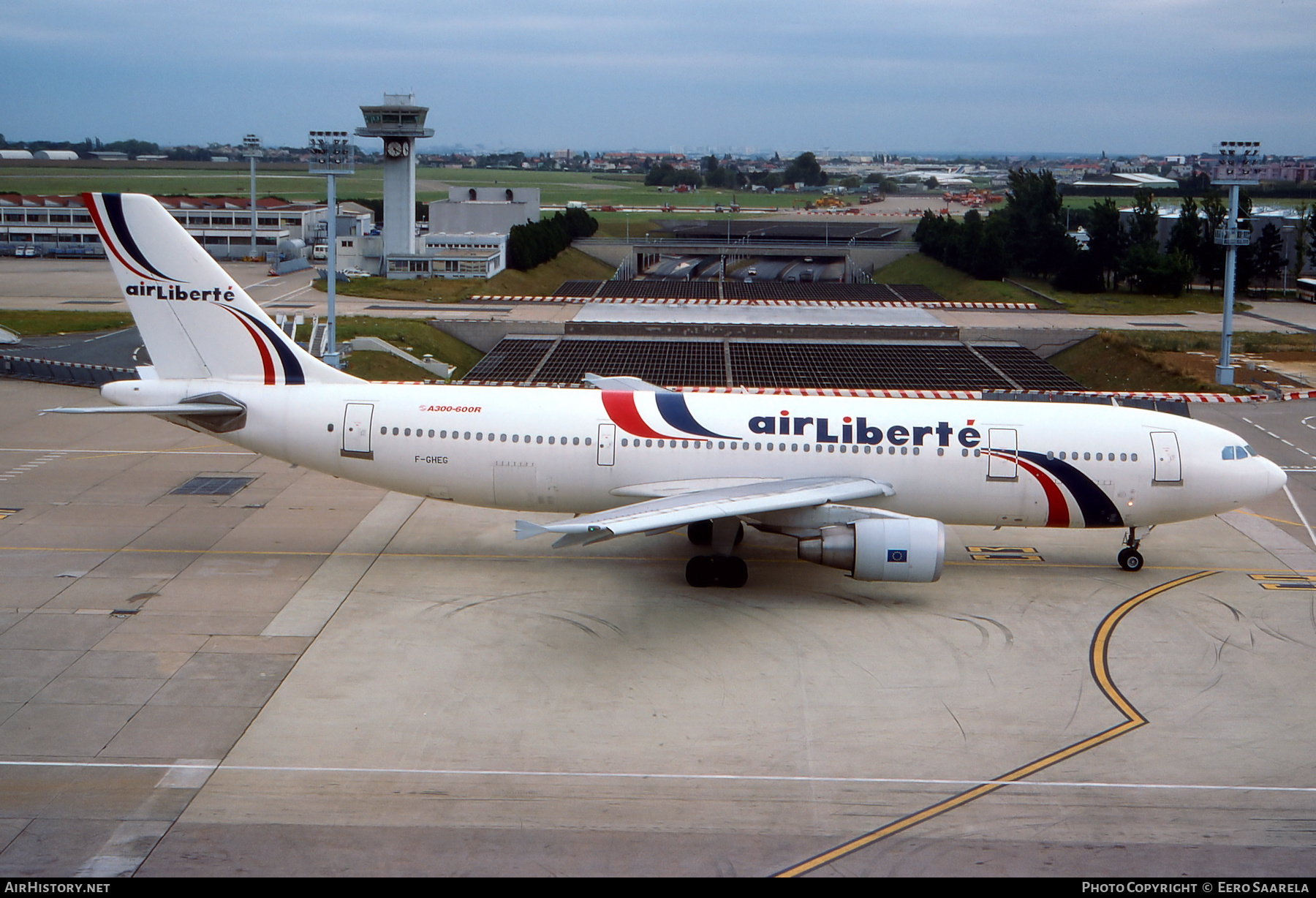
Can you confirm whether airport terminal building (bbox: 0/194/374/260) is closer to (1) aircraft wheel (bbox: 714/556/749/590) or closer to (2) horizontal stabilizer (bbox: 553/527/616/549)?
(1) aircraft wheel (bbox: 714/556/749/590)

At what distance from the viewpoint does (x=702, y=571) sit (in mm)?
26359

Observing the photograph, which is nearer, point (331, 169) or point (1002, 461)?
point (1002, 461)

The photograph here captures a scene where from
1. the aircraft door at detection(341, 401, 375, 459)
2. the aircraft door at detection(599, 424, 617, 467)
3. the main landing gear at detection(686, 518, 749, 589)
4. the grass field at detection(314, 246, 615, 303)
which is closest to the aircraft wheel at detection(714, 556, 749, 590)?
the main landing gear at detection(686, 518, 749, 589)

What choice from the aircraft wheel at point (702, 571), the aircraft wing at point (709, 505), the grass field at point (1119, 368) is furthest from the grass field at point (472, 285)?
the aircraft wing at point (709, 505)

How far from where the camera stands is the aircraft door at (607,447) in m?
27.1

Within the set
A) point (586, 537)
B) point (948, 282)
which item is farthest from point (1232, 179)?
point (948, 282)

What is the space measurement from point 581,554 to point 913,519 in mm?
8831

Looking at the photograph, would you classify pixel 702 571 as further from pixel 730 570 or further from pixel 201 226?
pixel 201 226

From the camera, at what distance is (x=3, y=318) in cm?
6644

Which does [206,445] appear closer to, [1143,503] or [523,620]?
[523,620]

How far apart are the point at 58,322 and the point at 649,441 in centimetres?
5332

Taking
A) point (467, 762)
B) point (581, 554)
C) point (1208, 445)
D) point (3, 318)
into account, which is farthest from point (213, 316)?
point (3, 318)

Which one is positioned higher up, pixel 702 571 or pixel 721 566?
pixel 721 566

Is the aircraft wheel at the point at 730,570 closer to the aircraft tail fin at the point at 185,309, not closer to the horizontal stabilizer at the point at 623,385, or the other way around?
the horizontal stabilizer at the point at 623,385
